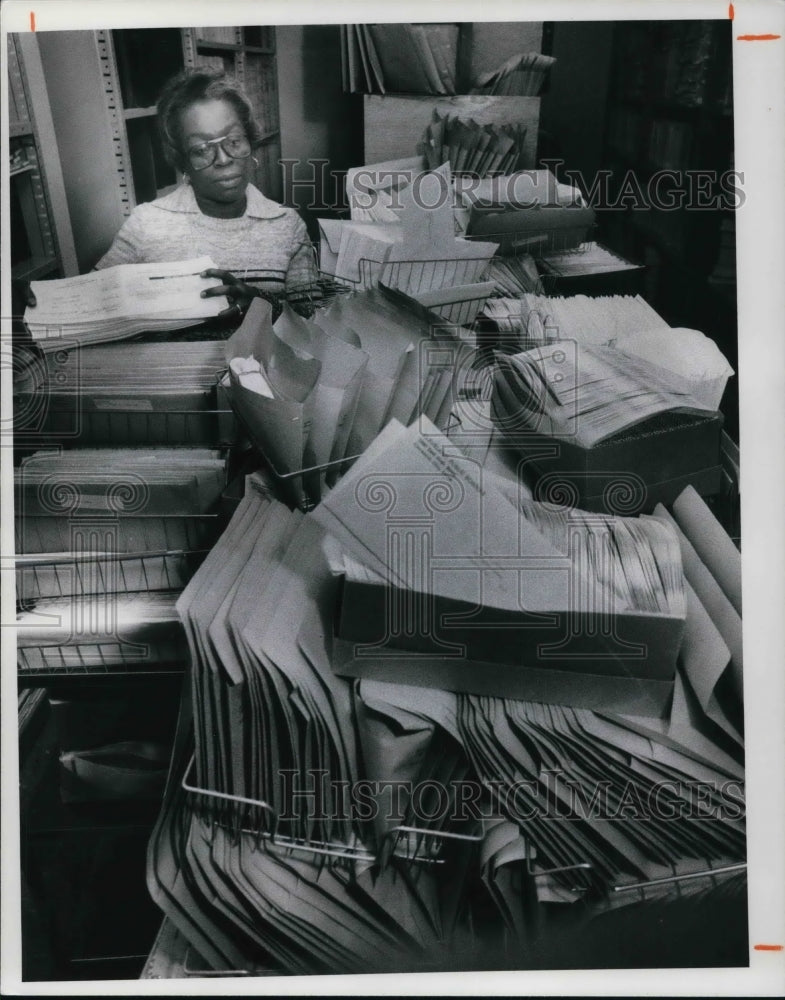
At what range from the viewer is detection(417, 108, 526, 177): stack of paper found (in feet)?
4.50

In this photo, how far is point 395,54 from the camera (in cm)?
136

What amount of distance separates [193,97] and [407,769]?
1.06 m

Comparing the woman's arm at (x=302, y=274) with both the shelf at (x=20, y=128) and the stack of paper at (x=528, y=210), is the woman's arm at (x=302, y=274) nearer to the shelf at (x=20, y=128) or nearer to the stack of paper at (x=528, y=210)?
the stack of paper at (x=528, y=210)

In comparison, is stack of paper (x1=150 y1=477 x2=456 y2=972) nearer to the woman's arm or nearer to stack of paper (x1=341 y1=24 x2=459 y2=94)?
the woman's arm

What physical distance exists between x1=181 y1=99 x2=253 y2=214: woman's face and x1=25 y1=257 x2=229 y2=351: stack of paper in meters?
0.10

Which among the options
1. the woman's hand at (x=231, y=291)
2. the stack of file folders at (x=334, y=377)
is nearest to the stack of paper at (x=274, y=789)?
the stack of file folders at (x=334, y=377)

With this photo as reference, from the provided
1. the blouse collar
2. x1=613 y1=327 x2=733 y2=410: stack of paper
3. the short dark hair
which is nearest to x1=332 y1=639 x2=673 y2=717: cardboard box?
x1=613 y1=327 x2=733 y2=410: stack of paper

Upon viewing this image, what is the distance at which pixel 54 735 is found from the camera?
4.78ft

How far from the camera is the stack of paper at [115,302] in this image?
1.38m

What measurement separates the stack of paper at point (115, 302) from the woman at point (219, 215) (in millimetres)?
19

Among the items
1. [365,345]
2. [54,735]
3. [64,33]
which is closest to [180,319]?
[365,345]

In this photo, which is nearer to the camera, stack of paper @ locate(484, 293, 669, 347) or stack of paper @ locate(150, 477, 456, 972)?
stack of paper @ locate(150, 477, 456, 972)

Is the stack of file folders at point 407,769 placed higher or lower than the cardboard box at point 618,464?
lower

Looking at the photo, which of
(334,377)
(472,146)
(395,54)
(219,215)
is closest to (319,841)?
(334,377)
